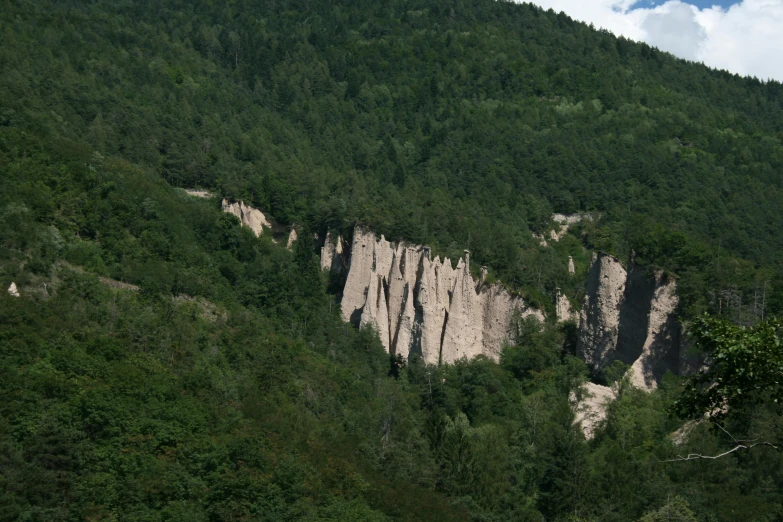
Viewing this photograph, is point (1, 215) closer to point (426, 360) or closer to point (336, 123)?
point (426, 360)

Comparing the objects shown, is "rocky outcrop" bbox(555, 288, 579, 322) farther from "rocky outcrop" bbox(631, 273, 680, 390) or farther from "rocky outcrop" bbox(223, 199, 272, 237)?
"rocky outcrop" bbox(223, 199, 272, 237)

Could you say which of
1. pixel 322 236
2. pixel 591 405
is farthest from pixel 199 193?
pixel 591 405

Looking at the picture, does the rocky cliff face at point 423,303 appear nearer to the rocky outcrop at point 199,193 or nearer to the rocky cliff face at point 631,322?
the rocky cliff face at point 631,322

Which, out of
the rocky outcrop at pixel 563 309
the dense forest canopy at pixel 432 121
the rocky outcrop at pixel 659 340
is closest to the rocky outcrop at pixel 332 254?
the dense forest canopy at pixel 432 121

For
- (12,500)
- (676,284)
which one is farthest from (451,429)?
(12,500)

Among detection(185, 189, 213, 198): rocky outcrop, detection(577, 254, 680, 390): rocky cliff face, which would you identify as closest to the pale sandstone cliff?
detection(577, 254, 680, 390): rocky cliff face

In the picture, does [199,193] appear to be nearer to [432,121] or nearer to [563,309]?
[563,309]
